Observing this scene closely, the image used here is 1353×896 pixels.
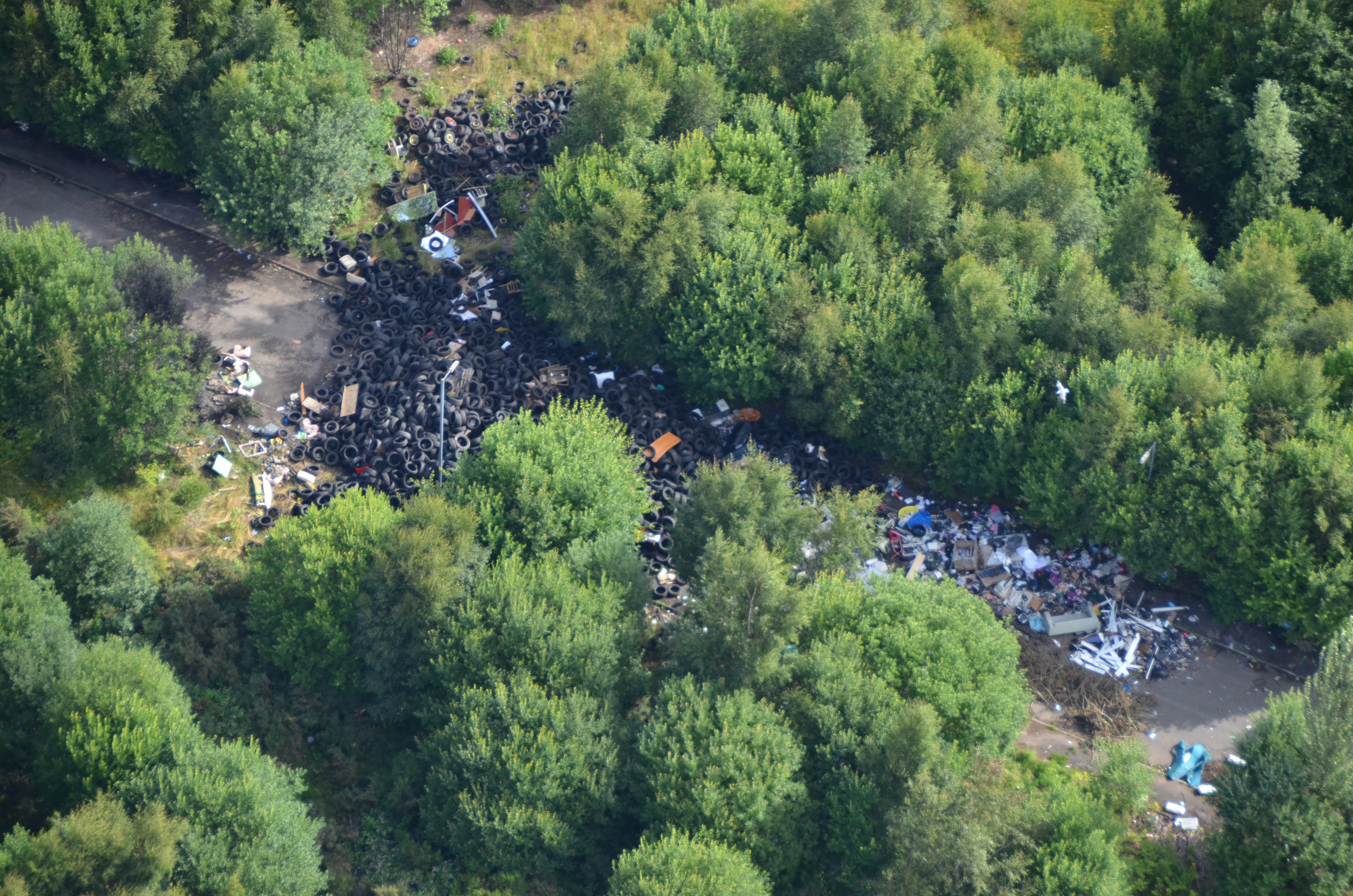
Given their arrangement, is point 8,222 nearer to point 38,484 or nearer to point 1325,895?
point 38,484

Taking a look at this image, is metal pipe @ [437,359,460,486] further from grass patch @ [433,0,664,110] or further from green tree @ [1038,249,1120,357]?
green tree @ [1038,249,1120,357]

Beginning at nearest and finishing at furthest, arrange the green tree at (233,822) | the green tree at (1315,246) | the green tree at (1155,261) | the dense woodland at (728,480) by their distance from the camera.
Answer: the green tree at (233,822) < the dense woodland at (728,480) < the green tree at (1155,261) < the green tree at (1315,246)

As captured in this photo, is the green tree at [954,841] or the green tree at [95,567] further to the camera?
the green tree at [95,567]

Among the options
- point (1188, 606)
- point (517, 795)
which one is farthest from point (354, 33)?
point (1188, 606)

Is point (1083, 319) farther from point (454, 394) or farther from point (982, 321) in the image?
point (454, 394)

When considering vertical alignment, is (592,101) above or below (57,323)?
above

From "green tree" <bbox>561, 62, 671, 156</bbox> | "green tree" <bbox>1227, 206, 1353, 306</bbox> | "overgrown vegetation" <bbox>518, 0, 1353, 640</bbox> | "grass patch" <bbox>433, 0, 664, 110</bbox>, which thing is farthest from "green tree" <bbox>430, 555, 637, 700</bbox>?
"green tree" <bbox>1227, 206, 1353, 306</bbox>

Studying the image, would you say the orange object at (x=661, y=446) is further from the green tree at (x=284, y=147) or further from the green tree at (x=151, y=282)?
the green tree at (x=151, y=282)

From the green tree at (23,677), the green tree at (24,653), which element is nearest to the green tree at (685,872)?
the green tree at (23,677)
